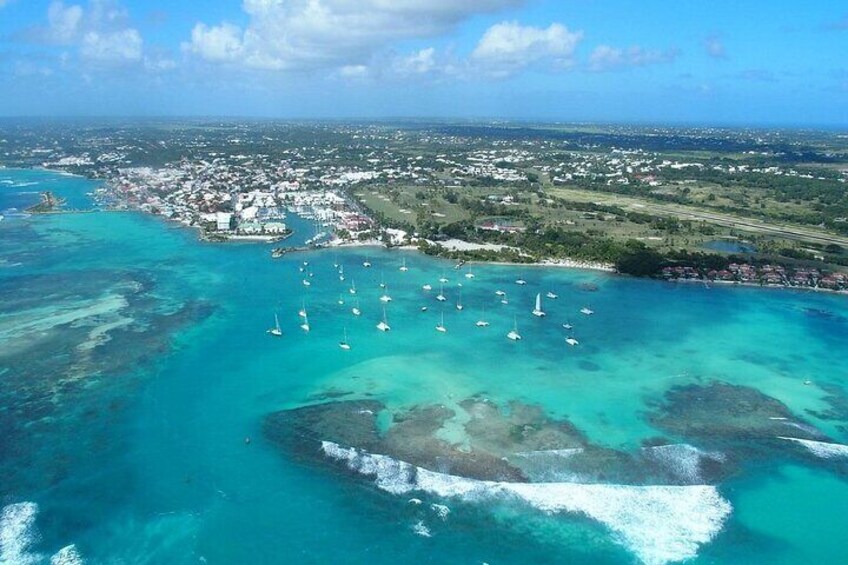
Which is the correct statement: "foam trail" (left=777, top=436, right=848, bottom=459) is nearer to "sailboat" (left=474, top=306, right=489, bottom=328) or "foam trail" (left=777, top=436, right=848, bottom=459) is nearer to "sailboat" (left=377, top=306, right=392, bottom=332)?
"sailboat" (left=474, top=306, right=489, bottom=328)

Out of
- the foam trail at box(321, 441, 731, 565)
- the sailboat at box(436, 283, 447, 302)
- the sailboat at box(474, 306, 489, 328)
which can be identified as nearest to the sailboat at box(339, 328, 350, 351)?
the sailboat at box(474, 306, 489, 328)

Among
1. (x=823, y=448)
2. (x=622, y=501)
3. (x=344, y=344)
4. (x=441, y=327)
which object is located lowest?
(x=622, y=501)

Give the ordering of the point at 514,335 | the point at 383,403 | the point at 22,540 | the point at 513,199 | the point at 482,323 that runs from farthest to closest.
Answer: the point at 513,199 → the point at 482,323 → the point at 514,335 → the point at 383,403 → the point at 22,540

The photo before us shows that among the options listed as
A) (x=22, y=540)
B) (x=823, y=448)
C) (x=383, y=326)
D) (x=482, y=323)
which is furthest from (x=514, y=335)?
(x=22, y=540)

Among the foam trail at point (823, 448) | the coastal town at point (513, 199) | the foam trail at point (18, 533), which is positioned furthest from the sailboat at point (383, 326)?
the foam trail at point (823, 448)

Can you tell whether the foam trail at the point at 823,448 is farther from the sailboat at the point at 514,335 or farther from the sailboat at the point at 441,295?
the sailboat at the point at 441,295

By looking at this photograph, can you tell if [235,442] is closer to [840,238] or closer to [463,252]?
[463,252]

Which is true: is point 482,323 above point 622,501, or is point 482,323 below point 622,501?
above

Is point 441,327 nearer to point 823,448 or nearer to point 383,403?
point 383,403
